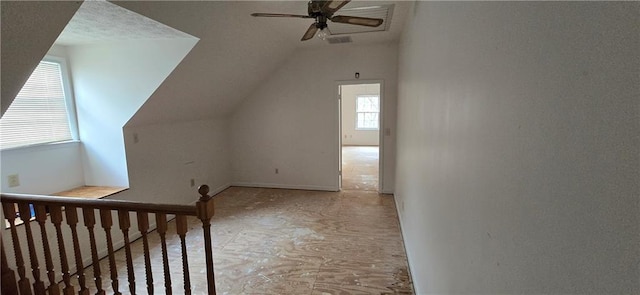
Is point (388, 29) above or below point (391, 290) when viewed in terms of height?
above

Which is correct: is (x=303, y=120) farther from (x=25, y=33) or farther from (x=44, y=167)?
(x=25, y=33)

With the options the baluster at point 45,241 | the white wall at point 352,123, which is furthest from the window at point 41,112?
the white wall at point 352,123

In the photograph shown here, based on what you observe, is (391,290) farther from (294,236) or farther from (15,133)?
(15,133)

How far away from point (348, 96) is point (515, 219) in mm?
9428

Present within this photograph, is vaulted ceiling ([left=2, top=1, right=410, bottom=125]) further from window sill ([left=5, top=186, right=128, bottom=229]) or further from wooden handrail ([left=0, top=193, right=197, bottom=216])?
window sill ([left=5, top=186, right=128, bottom=229])

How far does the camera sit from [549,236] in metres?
0.60

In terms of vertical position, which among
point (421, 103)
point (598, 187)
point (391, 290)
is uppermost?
point (421, 103)

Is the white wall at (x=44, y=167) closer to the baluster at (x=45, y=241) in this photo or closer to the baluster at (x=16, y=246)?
the baluster at (x=16, y=246)

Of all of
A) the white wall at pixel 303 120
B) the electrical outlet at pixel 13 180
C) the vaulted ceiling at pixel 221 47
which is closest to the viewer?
the vaulted ceiling at pixel 221 47

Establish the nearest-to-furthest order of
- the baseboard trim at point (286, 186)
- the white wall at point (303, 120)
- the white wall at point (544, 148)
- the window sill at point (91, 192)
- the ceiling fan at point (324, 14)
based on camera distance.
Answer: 1. the white wall at point (544, 148)
2. the ceiling fan at point (324, 14)
3. the window sill at point (91, 192)
4. the white wall at point (303, 120)
5. the baseboard trim at point (286, 186)

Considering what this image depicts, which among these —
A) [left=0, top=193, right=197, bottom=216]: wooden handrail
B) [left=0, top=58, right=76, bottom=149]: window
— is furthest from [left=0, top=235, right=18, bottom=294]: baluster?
[left=0, top=58, right=76, bottom=149]: window

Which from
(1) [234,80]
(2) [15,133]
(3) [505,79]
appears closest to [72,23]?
(2) [15,133]

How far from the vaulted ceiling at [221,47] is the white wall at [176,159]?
19cm

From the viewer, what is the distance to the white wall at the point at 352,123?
32.3ft
